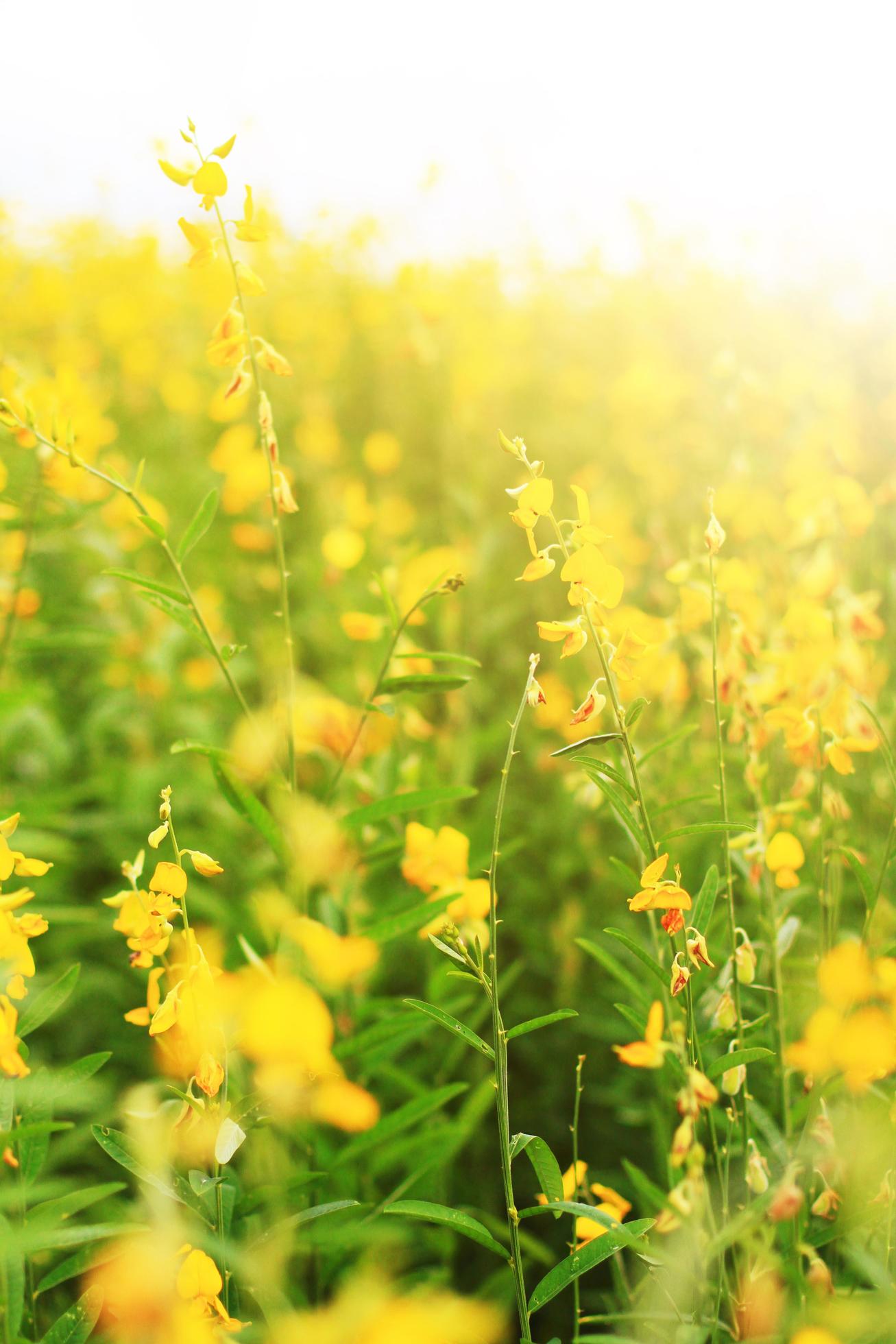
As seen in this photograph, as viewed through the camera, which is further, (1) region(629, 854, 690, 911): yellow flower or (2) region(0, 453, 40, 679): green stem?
(2) region(0, 453, 40, 679): green stem

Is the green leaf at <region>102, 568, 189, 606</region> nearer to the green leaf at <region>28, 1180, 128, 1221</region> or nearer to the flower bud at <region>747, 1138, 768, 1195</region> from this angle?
the green leaf at <region>28, 1180, 128, 1221</region>

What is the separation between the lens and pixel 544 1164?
2.70ft

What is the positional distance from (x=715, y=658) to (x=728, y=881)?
20 cm

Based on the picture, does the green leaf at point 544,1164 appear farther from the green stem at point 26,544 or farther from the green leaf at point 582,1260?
the green stem at point 26,544

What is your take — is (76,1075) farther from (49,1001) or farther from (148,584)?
(148,584)

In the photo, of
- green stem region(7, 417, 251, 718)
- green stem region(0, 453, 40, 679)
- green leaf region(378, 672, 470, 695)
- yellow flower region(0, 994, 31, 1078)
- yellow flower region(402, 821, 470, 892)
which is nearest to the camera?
yellow flower region(0, 994, 31, 1078)

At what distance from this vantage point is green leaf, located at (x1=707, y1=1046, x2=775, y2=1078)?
31.9 inches

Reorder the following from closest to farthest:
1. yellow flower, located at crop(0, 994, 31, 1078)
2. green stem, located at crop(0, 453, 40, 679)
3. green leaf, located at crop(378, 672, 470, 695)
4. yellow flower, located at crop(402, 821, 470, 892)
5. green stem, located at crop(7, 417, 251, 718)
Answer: yellow flower, located at crop(0, 994, 31, 1078), green stem, located at crop(7, 417, 251, 718), green leaf, located at crop(378, 672, 470, 695), yellow flower, located at crop(402, 821, 470, 892), green stem, located at crop(0, 453, 40, 679)

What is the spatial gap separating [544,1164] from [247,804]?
1.43 feet

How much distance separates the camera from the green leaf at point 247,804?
1015 millimetres

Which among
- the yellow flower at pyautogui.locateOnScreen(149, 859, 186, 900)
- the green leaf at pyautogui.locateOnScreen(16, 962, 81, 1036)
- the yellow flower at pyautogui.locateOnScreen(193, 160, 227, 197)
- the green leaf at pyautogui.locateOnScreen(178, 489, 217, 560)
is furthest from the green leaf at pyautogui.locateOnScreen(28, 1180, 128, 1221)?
the yellow flower at pyautogui.locateOnScreen(193, 160, 227, 197)

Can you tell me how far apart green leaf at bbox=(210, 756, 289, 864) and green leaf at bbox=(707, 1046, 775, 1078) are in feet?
1.52

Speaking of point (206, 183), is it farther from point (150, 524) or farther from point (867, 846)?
point (867, 846)

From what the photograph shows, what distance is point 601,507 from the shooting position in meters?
2.88
